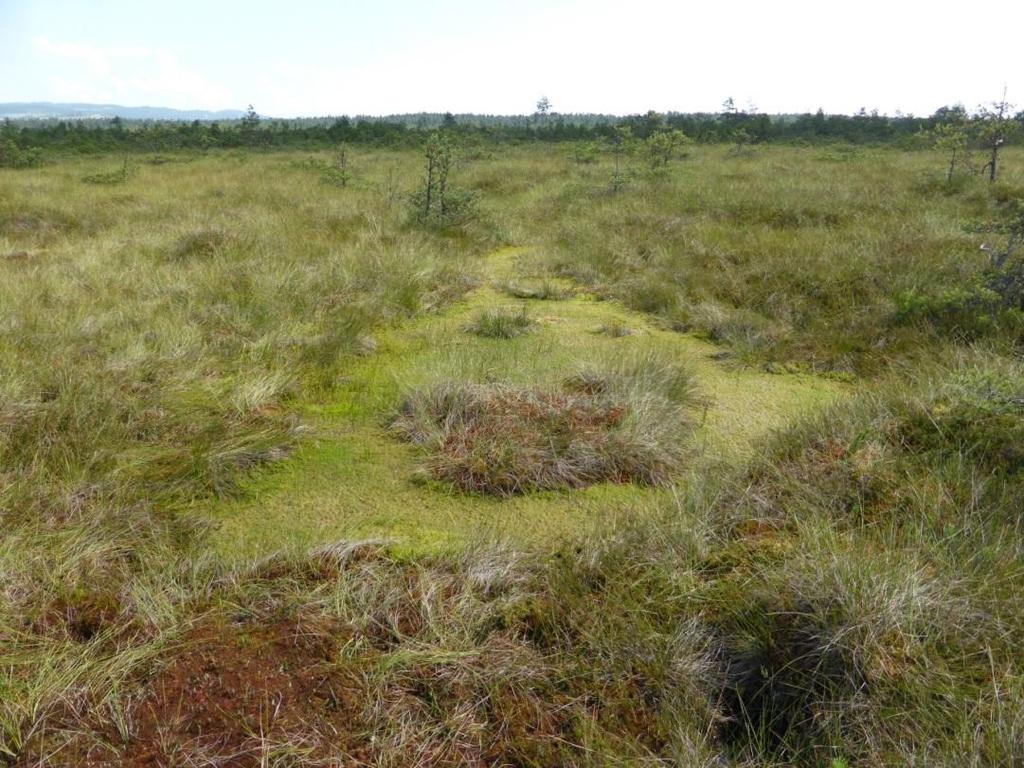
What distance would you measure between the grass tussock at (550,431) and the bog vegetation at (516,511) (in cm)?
2

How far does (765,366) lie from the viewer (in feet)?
15.5

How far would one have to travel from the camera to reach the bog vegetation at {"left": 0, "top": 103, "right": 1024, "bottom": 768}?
1.75m

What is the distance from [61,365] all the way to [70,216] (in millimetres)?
7461

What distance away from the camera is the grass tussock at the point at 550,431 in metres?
3.14

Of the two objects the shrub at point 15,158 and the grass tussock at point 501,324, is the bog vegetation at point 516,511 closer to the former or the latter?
the grass tussock at point 501,324

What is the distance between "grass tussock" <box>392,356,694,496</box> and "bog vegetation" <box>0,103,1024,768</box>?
0.07ft

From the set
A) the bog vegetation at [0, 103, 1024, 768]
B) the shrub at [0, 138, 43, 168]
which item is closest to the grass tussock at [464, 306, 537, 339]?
the bog vegetation at [0, 103, 1024, 768]

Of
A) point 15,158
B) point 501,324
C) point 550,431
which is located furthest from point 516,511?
point 15,158

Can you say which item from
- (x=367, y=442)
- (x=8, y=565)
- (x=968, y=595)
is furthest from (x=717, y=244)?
(x=8, y=565)

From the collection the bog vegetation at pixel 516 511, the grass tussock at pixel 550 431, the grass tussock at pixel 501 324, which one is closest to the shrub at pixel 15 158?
the bog vegetation at pixel 516 511

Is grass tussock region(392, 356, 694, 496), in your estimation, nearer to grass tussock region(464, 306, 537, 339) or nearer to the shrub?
grass tussock region(464, 306, 537, 339)

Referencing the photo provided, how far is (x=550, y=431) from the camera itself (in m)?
3.40

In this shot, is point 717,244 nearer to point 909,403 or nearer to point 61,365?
point 909,403

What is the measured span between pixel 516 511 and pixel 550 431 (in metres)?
0.60
